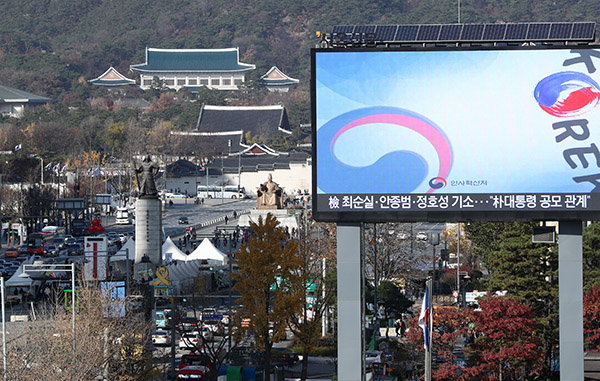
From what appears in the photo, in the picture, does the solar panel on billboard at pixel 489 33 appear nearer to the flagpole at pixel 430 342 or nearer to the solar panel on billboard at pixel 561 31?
the solar panel on billboard at pixel 561 31

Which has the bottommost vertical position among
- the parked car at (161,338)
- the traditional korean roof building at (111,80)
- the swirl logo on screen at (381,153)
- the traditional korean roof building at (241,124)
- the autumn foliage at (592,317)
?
the parked car at (161,338)

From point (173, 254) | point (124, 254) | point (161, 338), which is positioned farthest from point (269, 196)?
point (161, 338)

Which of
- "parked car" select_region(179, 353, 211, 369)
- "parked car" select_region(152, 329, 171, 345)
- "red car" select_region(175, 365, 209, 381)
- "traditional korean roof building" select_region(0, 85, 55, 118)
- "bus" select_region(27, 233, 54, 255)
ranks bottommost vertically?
"red car" select_region(175, 365, 209, 381)

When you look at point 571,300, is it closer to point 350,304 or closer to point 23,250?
point 350,304

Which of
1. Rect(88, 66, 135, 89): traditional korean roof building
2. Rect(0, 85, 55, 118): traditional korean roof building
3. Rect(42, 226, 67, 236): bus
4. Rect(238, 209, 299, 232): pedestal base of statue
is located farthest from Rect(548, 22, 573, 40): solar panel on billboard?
Rect(88, 66, 135, 89): traditional korean roof building

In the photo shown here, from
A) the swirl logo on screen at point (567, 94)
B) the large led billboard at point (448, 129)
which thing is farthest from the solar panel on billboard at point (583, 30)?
the swirl logo on screen at point (567, 94)

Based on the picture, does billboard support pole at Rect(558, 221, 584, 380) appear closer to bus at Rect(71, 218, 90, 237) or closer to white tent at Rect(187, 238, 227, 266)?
A: white tent at Rect(187, 238, 227, 266)

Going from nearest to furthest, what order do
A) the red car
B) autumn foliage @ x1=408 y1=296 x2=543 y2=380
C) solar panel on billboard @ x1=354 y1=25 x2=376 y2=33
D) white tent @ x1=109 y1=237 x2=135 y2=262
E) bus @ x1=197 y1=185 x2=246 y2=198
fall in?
solar panel on billboard @ x1=354 y1=25 x2=376 y2=33 < autumn foliage @ x1=408 y1=296 x2=543 y2=380 < the red car < white tent @ x1=109 y1=237 x2=135 y2=262 < bus @ x1=197 y1=185 x2=246 y2=198
